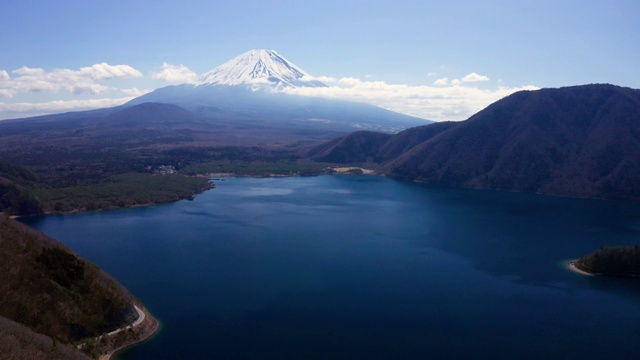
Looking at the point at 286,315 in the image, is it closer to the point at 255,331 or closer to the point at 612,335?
the point at 255,331

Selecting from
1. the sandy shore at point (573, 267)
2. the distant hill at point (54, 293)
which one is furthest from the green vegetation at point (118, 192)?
the sandy shore at point (573, 267)

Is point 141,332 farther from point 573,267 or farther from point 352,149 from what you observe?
point 352,149

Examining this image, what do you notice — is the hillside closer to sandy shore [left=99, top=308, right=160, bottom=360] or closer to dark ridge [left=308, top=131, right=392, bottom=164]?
sandy shore [left=99, top=308, right=160, bottom=360]

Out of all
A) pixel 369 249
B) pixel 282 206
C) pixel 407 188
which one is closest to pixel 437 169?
pixel 407 188

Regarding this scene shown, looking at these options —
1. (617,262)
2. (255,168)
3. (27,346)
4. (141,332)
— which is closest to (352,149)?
(255,168)

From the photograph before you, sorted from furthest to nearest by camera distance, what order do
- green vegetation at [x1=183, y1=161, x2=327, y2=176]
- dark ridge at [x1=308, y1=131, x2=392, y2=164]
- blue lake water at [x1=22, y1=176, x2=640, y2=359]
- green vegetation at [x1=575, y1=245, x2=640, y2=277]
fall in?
dark ridge at [x1=308, y1=131, x2=392, y2=164]
green vegetation at [x1=183, y1=161, x2=327, y2=176]
green vegetation at [x1=575, y1=245, x2=640, y2=277]
blue lake water at [x1=22, y1=176, x2=640, y2=359]

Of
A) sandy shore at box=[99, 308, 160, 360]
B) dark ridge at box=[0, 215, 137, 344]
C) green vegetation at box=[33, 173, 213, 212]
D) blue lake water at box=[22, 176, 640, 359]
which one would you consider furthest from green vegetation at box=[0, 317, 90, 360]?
green vegetation at box=[33, 173, 213, 212]
